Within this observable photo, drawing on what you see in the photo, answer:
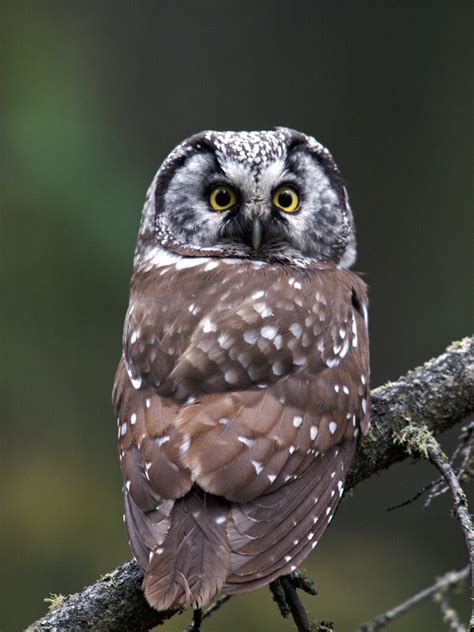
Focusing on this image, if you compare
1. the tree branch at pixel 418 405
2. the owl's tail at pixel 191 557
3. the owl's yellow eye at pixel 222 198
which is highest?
the owl's yellow eye at pixel 222 198

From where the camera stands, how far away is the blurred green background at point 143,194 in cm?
546

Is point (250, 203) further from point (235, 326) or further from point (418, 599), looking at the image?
point (418, 599)

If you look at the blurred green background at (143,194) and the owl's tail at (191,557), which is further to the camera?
the blurred green background at (143,194)

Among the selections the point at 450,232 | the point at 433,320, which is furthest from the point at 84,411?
the point at 450,232

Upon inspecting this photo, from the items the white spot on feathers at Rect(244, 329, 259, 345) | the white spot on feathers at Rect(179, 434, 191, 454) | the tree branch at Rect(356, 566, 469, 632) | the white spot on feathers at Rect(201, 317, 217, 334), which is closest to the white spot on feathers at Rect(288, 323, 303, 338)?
the white spot on feathers at Rect(244, 329, 259, 345)

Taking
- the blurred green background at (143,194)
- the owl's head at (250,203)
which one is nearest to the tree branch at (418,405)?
the owl's head at (250,203)

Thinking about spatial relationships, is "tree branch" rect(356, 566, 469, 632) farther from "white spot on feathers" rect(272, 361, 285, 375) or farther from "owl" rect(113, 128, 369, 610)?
"white spot on feathers" rect(272, 361, 285, 375)

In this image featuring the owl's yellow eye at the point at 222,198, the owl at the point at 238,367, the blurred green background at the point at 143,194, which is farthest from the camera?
the blurred green background at the point at 143,194

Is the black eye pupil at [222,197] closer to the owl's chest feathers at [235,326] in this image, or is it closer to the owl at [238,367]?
the owl at [238,367]

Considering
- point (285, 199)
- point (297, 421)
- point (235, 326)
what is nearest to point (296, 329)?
point (235, 326)

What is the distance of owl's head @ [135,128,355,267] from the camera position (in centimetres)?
344

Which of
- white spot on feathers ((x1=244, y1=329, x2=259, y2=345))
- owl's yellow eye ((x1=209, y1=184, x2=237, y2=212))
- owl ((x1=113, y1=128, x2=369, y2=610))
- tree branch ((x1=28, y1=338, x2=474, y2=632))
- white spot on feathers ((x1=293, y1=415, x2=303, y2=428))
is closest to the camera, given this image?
owl ((x1=113, y1=128, x2=369, y2=610))

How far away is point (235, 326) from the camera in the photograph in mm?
3018

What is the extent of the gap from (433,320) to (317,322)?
391 centimetres
